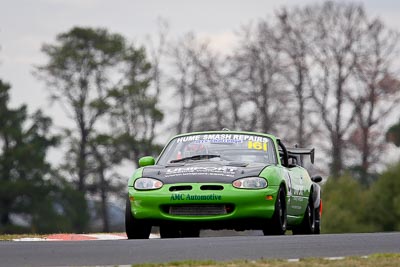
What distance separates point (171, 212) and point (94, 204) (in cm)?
5073

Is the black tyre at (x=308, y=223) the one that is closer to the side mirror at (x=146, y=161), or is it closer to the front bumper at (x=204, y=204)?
the front bumper at (x=204, y=204)

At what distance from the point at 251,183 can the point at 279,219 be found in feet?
1.89

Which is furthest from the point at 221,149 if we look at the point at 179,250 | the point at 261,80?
the point at 261,80

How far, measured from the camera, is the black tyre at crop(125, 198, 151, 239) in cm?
1617

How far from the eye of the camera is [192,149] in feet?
56.3

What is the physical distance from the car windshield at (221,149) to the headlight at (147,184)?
0.85m

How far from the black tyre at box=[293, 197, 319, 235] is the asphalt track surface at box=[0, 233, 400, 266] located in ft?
12.7

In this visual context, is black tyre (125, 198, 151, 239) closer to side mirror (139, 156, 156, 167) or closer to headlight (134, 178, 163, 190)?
headlight (134, 178, 163, 190)

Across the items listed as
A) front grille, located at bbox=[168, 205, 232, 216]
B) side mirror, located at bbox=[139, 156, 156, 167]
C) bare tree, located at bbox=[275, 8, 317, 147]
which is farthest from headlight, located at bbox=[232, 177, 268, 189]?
bare tree, located at bbox=[275, 8, 317, 147]

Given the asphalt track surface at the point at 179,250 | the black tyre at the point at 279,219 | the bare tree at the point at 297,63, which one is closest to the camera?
the asphalt track surface at the point at 179,250

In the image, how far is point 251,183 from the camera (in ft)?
52.2

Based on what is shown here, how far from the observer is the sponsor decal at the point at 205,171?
627 inches

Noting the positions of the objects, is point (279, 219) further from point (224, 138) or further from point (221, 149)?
point (224, 138)

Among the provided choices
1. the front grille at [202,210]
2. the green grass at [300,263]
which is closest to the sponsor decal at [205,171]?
the front grille at [202,210]
